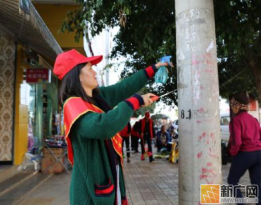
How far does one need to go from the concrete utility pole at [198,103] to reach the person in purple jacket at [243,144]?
166 centimetres

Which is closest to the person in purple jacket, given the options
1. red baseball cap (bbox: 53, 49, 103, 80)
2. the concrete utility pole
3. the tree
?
the tree

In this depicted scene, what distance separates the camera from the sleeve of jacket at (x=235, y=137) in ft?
12.2

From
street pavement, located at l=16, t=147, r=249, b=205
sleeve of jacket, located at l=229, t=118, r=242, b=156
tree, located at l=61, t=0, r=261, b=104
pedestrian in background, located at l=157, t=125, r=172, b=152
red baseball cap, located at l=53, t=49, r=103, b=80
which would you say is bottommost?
street pavement, located at l=16, t=147, r=249, b=205

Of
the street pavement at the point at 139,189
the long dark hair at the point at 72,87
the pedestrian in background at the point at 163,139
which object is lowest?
the street pavement at the point at 139,189

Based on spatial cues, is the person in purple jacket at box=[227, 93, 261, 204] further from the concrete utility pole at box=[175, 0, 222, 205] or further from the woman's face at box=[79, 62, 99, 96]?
the woman's face at box=[79, 62, 99, 96]

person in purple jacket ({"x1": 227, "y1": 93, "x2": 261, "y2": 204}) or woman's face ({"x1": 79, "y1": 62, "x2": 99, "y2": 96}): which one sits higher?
woman's face ({"x1": 79, "y1": 62, "x2": 99, "y2": 96})

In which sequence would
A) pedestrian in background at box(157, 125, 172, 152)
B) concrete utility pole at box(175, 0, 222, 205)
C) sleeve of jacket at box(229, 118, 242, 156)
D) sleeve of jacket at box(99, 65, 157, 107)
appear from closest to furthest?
concrete utility pole at box(175, 0, 222, 205) < sleeve of jacket at box(99, 65, 157, 107) < sleeve of jacket at box(229, 118, 242, 156) < pedestrian in background at box(157, 125, 172, 152)

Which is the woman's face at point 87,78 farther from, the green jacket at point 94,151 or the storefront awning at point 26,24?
the storefront awning at point 26,24

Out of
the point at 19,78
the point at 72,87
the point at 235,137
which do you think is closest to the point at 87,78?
the point at 72,87

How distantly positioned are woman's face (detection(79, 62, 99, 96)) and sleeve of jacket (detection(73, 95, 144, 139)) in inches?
12.3

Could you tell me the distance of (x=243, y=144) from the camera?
148 inches

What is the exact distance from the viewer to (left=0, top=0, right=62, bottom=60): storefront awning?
4293mm

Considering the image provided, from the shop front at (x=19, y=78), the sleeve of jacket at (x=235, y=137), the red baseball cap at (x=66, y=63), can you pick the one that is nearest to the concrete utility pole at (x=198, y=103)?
the red baseball cap at (x=66, y=63)

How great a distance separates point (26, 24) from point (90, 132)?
13.3 feet
